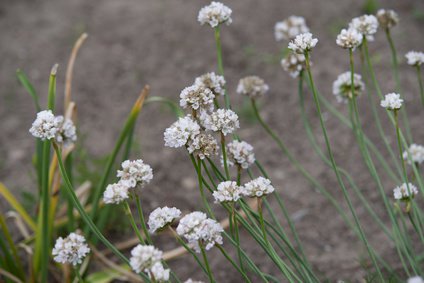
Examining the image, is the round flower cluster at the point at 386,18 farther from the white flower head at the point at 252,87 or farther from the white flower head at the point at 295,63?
the white flower head at the point at 252,87

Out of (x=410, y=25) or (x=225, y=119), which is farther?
(x=410, y=25)

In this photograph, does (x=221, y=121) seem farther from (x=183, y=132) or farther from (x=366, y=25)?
(x=366, y=25)

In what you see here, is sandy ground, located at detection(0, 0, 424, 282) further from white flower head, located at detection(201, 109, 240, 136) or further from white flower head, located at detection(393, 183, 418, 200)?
white flower head, located at detection(201, 109, 240, 136)

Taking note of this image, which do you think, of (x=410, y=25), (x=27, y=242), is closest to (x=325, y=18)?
(x=410, y=25)

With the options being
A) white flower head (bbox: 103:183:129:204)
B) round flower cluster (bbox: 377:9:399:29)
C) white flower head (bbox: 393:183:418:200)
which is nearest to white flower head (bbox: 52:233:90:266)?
white flower head (bbox: 103:183:129:204)

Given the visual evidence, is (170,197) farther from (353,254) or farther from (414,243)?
(414,243)

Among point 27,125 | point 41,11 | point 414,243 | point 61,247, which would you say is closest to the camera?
point 61,247
